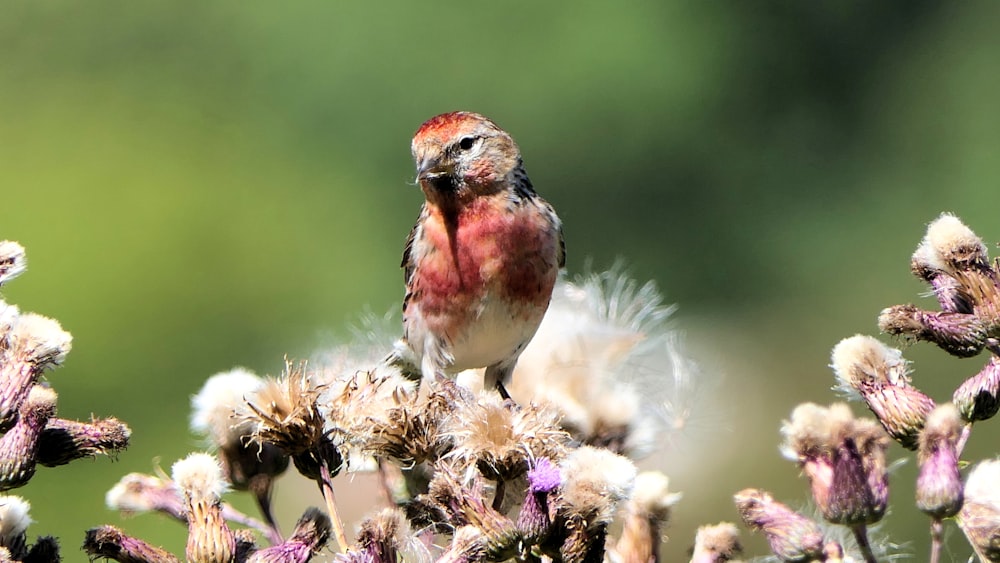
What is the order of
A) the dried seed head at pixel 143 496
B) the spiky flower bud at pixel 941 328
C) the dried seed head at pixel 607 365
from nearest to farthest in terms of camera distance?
the spiky flower bud at pixel 941 328, the dried seed head at pixel 143 496, the dried seed head at pixel 607 365

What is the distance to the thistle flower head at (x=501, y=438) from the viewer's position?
2564 millimetres

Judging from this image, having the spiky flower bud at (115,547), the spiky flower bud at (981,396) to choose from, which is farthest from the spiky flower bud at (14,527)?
the spiky flower bud at (981,396)

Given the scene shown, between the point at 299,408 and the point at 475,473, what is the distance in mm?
349

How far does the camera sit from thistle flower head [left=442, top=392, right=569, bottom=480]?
2.56 meters

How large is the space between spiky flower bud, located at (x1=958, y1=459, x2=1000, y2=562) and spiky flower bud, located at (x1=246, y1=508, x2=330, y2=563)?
3.45ft

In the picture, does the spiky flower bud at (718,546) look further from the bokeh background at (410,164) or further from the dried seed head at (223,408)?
the bokeh background at (410,164)

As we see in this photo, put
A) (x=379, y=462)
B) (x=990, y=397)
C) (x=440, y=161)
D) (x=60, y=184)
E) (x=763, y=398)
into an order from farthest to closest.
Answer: (x=60, y=184)
(x=763, y=398)
(x=440, y=161)
(x=379, y=462)
(x=990, y=397)

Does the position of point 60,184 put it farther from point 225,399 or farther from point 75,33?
point 225,399

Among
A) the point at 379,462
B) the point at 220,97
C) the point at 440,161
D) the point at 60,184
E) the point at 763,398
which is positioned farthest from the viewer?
the point at 220,97

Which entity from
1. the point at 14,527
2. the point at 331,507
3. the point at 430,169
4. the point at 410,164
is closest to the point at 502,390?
the point at 430,169

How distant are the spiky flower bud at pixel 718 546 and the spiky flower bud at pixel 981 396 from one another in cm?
44

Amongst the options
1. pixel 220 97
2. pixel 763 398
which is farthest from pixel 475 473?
pixel 220 97

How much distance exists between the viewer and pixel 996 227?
42.7ft

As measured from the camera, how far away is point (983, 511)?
233cm
